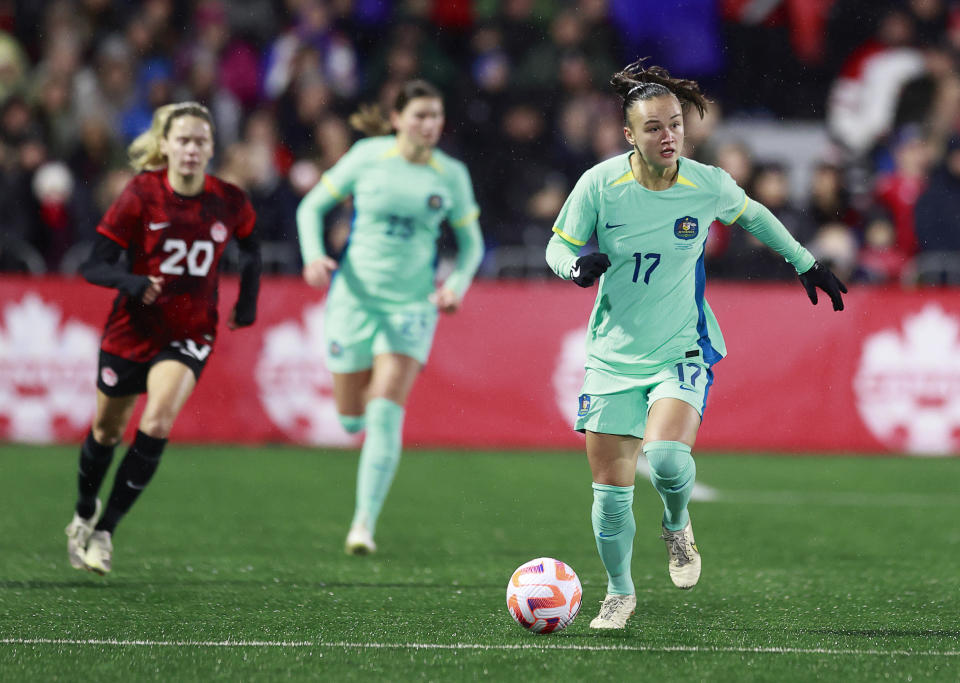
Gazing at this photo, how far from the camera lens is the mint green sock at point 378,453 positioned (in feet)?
26.1

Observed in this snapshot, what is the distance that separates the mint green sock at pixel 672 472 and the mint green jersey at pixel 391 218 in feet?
8.85

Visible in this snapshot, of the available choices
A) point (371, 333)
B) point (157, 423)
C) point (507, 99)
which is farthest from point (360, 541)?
point (507, 99)

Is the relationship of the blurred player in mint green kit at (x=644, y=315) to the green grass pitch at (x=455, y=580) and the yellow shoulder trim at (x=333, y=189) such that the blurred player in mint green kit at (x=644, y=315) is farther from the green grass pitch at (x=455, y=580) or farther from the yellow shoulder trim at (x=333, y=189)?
the yellow shoulder trim at (x=333, y=189)

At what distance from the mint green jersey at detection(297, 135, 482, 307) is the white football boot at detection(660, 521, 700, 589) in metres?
2.68

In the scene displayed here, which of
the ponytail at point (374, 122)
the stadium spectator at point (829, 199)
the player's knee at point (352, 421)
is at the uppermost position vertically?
the stadium spectator at point (829, 199)

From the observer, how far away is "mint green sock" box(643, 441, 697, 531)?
18.4ft

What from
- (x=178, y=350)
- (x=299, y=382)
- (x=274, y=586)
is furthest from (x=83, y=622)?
(x=299, y=382)

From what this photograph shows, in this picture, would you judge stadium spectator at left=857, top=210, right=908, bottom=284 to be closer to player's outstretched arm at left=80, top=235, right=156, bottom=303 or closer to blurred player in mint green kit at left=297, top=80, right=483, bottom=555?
blurred player in mint green kit at left=297, top=80, right=483, bottom=555

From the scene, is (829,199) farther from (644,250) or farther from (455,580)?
(644,250)

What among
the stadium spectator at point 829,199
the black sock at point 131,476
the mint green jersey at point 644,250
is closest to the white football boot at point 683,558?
the mint green jersey at point 644,250

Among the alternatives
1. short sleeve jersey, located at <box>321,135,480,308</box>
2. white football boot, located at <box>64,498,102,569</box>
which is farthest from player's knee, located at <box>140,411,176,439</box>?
short sleeve jersey, located at <box>321,135,480,308</box>

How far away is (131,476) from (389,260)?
2038mm

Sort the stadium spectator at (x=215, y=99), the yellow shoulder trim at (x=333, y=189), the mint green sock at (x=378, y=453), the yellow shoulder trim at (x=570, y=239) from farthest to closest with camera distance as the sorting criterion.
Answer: the stadium spectator at (x=215, y=99) < the yellow shoulder trim at (x=333, y=189) < the mint green sock at (x=378, y=453) < the yellow shoulder trim at (x=570, y=239)

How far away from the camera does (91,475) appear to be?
24.0ft
